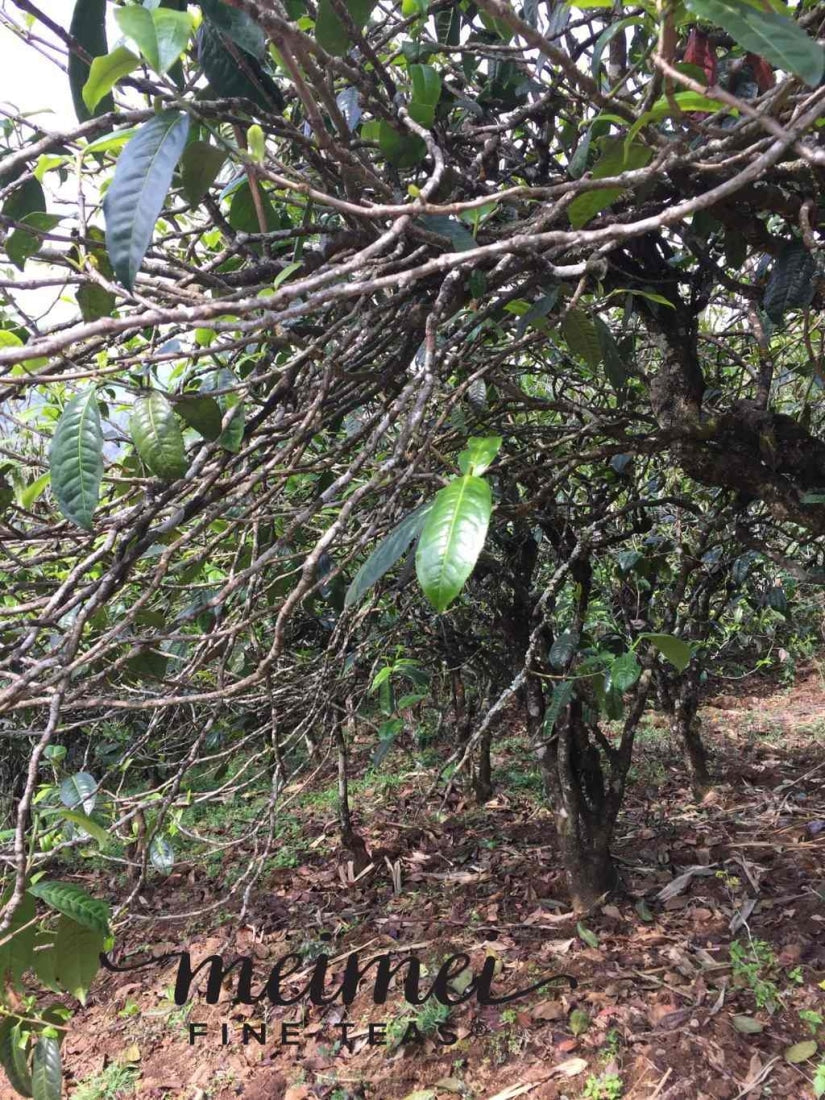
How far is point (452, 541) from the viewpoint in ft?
2.15

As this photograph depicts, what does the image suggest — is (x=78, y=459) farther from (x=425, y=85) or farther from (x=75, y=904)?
(x=425, y=85)

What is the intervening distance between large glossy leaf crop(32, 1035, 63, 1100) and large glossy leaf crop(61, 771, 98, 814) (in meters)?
0.48

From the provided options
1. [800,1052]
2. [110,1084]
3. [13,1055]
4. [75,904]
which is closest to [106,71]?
[75,904]

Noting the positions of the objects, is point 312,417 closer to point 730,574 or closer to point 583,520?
point 583,520

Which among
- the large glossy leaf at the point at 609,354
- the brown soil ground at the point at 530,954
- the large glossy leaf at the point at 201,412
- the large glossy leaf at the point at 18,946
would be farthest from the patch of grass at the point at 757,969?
the large glossy leaf at the point at 201,412

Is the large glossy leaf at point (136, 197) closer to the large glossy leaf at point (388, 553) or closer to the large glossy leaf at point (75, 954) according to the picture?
the large glossy leaf at point (388, 553)

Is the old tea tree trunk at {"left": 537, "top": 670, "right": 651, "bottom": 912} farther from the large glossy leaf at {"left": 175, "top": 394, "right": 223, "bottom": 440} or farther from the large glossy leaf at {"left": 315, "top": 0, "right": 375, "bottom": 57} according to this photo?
the large glossy leaf at {"left": 315, "top": 0, "right": 375, "bottom": 57}

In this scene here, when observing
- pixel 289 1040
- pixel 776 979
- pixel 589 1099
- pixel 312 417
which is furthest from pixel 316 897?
pixel 312 417

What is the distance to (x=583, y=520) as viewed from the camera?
83.0 inches

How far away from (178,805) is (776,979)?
1538mm

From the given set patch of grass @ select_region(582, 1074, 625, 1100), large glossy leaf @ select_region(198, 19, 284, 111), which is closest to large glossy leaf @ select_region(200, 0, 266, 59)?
A: large glossy leaf @ select_region(198, 19, 284, 111)

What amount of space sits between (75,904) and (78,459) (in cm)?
57

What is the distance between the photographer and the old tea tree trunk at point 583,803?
2.18m

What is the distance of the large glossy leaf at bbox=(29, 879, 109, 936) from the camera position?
0.87m
